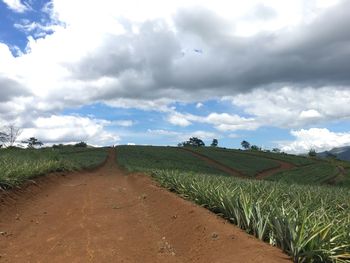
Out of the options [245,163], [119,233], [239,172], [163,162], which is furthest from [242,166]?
[119,233]

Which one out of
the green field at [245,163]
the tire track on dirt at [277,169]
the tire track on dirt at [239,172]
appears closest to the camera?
the tire track on dirt at [239,172]

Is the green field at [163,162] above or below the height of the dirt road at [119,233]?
above

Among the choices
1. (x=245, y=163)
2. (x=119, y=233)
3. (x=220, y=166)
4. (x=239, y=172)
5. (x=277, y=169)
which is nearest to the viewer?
(x=119, y=233)

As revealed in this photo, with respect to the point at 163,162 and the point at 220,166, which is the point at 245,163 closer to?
the point at 220,166

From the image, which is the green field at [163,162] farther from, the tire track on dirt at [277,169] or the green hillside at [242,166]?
the tire track on dirt at [277,169]

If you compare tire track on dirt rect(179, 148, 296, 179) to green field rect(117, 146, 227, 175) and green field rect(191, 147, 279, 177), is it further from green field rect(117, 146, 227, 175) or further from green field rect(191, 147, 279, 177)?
green field rect(117, 146, 227, 175)

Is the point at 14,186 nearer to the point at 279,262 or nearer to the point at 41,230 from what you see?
the point at 41,230

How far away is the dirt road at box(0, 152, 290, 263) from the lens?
28.5ft

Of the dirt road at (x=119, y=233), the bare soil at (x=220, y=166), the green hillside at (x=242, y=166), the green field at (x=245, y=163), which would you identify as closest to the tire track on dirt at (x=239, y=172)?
the bare soil at (x=220, y=166)

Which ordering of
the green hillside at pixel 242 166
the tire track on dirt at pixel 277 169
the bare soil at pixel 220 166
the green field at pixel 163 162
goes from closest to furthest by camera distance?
the green field at pixel 163 162 → the green hillside at pixel 242 166 → the bare soil at pixel 220 166 → the tire track on dirt at pixel 277 169

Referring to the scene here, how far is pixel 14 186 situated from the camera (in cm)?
1630

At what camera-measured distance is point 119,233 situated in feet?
36.6

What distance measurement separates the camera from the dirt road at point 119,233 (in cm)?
867

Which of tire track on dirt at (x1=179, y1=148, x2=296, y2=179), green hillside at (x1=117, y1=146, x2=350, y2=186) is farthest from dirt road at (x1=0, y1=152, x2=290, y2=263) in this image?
tire track on dirt at (x1=179, y1=148, x2=296, y2=179)
